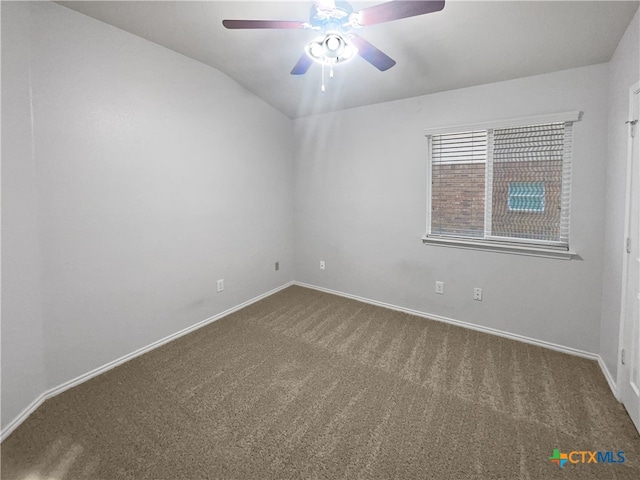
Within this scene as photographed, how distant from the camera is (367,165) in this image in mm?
3582

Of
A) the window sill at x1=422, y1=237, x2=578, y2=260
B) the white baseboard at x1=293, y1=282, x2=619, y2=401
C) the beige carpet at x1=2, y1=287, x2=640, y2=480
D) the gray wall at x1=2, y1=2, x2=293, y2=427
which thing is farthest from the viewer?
the window sill at x1=422, y1=237, x2=578, y2=260

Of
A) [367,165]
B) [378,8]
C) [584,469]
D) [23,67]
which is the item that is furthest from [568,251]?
[23,67]

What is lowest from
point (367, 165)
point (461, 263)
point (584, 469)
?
point (584, 469)

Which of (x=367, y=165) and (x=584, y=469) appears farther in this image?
(x=367, y=165)

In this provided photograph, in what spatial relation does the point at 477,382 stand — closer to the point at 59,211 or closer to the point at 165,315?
the point at 165,315

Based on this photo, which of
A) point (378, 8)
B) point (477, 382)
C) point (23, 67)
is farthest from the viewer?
point (477, 382)

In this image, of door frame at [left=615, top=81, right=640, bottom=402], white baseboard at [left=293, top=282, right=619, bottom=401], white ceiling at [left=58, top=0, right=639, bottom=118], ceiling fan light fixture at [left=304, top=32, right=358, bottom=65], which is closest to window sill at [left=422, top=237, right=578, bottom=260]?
door frame at [left=615, top=81, right=640, bottom=402]

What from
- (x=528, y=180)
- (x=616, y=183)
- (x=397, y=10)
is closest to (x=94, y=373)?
(x=397, y=10)

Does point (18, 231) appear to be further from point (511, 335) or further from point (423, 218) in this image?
point (511, 335)

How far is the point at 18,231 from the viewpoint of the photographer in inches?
69.3

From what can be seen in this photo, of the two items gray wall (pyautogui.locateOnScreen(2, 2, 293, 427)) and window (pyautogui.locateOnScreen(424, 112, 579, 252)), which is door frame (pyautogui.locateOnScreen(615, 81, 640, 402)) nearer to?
window (pyautogui.locateOnScreen(424, 112, 579, 252))

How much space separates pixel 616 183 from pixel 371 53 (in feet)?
6.37

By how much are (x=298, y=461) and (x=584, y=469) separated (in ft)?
4.69

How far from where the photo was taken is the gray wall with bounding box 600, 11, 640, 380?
1.88 meters
